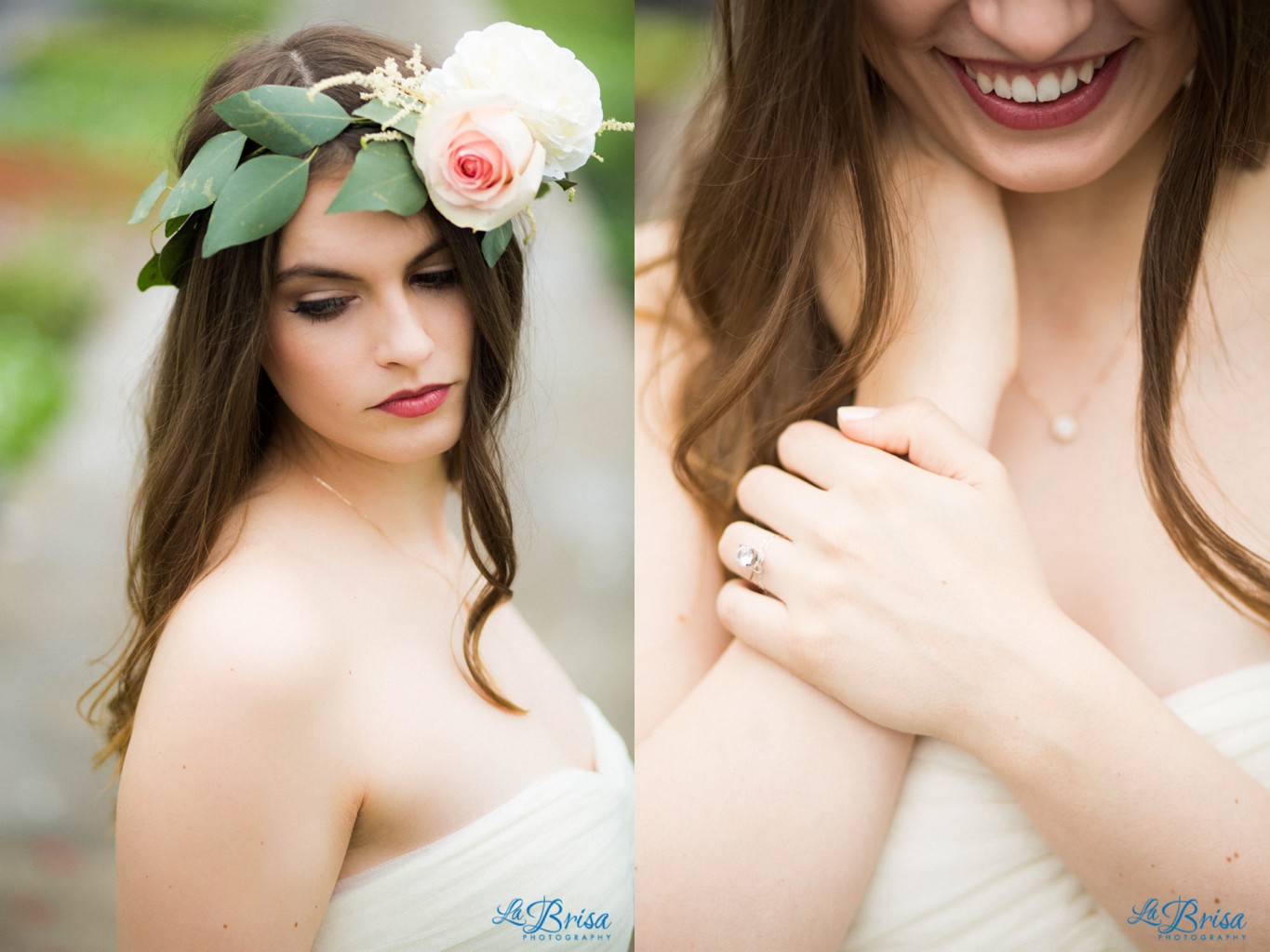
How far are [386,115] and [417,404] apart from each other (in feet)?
1.41

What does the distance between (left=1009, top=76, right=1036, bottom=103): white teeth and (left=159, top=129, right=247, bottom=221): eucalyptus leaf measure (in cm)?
118

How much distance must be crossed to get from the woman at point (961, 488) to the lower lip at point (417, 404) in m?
0.36

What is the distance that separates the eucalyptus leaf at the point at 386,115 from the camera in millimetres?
1610

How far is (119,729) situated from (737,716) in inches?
39.6

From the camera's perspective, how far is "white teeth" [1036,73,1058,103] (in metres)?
1.71

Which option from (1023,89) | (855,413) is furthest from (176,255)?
(1023,89)

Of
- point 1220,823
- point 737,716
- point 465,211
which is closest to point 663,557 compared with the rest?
point 737,716

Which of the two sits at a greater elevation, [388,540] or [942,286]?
[942,286]

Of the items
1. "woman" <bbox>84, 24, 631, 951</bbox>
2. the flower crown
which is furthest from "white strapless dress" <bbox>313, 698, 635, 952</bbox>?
the flower crown

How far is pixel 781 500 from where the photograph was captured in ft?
5.66

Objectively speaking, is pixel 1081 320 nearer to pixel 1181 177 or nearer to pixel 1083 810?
pixel 1181 177

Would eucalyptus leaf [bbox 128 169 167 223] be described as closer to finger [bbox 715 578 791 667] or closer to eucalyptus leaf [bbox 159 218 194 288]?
eucalyptus leaf [bbox 159 218 194 288]

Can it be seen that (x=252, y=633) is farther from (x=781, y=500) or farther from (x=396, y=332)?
(x=781, y=500)

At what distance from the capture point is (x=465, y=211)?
5.32 ft
